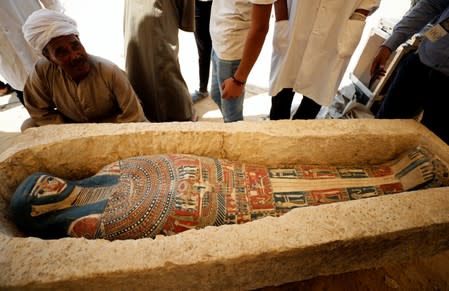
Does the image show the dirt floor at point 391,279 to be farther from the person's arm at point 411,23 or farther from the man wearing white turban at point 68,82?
the man wearing white turban at point 68,82

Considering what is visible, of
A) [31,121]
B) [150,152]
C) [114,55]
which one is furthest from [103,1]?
[150,152]

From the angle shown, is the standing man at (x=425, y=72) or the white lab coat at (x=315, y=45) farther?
the white lab coat at (x=315, y=45)

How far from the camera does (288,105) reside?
2484mm

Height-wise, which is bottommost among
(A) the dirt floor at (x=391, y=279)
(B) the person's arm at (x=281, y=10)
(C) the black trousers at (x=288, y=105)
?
(A) the dirt floor at (x=391, y=279)

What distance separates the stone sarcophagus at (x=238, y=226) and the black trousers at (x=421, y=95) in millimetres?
189

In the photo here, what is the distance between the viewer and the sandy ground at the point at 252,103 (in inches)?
68.2

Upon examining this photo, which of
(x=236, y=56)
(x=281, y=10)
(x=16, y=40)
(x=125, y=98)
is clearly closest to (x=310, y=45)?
(x=281, y=10)

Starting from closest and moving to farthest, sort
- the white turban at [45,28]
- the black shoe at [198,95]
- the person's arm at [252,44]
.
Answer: the person's arm at [252,44] < the white turban at [45,28] < the black shoe at [198,95]

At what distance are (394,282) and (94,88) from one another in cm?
263

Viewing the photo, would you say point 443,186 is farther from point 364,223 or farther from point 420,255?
point 364,223

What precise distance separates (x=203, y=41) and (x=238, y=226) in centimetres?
268

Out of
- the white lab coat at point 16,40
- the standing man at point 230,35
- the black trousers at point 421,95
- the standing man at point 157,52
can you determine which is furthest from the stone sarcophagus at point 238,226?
the white lab coat at point 16,40

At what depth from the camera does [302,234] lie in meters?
1.11

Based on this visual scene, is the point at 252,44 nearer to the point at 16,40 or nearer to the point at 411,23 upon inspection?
the point at 411,23
